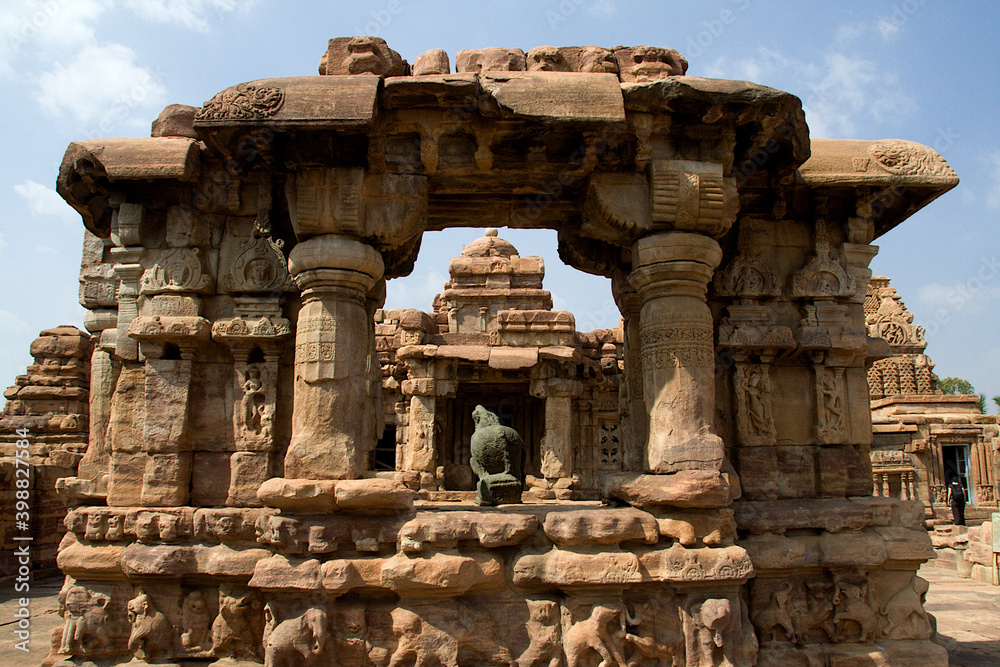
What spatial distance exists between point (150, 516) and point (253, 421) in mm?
961

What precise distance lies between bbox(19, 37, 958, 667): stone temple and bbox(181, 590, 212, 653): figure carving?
2 cm

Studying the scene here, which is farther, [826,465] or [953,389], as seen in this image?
[953,389]

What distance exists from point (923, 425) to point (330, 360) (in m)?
20.1

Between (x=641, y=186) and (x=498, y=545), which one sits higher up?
(x=641, y=186)

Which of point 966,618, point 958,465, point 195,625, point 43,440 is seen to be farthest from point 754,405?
point 958,465

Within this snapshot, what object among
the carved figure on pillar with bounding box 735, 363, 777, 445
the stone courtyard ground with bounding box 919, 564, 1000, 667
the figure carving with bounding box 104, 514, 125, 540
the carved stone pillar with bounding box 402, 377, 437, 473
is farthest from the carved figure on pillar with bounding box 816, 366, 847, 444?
the carved stone pillar with bounding box 402, 377, 437, 473

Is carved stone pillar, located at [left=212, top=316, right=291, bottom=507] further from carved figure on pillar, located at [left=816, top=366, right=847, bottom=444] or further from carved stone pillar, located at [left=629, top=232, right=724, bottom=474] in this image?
carved figure on pillar, located at [left=816, top=366, right=847, bottom=444]

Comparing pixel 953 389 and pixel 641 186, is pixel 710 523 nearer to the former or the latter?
pixel 641 186

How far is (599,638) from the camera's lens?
4379mm

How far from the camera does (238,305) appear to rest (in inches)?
214

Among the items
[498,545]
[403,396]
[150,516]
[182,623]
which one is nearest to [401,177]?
[498,545]

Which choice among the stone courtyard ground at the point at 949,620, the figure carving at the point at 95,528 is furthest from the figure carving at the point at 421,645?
the stone courtyard ground at the point at 949,620

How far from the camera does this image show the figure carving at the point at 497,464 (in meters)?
7.52

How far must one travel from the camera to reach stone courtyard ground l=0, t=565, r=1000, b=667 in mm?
6078
